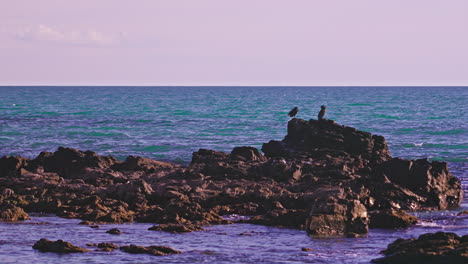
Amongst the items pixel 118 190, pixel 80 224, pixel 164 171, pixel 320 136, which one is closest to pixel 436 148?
pixel 320 136

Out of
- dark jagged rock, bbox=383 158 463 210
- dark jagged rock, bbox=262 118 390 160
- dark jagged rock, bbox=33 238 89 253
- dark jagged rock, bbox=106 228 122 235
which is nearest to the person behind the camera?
dark jagged rock, bbox=33 238 89 253

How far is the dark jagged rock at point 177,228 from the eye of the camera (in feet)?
86.8

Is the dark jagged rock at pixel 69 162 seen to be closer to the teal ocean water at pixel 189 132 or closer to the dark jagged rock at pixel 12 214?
the dark jagged rock at pixel 12 214

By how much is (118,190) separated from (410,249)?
549 inches

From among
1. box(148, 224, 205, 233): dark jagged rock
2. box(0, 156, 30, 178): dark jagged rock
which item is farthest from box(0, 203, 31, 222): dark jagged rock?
box(0, 156, 30, 178): dark jagged rock

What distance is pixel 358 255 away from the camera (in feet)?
74.9

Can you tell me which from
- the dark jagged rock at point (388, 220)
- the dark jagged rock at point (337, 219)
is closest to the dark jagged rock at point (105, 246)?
the dark jagged rock at point (337, 219)

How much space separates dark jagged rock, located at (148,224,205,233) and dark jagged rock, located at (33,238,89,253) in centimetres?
409

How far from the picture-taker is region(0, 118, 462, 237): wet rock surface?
28188mm

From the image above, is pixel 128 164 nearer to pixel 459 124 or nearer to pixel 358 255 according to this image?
pixel 358 255

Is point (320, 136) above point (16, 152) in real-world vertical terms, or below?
above

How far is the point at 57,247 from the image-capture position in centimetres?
2284

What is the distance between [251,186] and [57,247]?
12.0 meters

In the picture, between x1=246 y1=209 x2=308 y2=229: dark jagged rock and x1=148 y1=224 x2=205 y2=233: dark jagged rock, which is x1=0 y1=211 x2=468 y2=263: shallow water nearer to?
x1=148 y1=224 x2=205 y2=233: dark jagged rock
